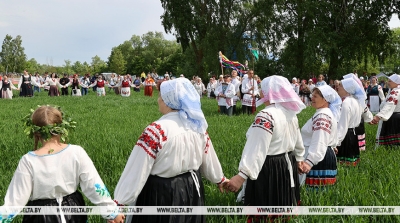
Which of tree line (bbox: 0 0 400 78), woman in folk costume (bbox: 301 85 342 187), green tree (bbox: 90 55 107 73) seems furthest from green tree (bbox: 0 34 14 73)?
woman in folk costume (bbox: 301 85 342 187)

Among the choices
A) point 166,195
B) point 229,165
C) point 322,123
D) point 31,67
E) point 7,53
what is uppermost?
point 7,53

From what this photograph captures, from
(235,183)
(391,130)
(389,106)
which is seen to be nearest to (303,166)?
(235,183)

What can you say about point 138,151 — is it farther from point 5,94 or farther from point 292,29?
point 292,29

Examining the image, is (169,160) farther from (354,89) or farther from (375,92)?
(375,92)

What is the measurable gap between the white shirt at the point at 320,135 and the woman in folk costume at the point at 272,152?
440 millimetres

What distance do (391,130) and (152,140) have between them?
20.0ft

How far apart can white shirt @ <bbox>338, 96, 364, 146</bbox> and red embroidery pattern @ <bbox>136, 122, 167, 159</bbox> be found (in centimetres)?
343

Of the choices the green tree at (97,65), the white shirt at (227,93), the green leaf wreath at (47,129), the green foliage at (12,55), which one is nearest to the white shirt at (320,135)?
the green leaf wreath at (47,129)

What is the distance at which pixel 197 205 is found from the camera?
271 cm

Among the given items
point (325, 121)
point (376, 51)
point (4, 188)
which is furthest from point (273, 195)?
point (376, 51)

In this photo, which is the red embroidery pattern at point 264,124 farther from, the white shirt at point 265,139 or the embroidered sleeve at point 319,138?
the embroidered sleeve at point 319,138

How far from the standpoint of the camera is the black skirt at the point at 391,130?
22.8 feet

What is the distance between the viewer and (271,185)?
3.23m

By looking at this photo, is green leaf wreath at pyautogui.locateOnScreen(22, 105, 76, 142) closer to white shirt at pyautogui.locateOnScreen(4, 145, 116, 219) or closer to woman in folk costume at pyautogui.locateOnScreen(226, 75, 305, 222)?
white shirt at pyautogui.locateOnScreen(4, 145, 116, 219)
